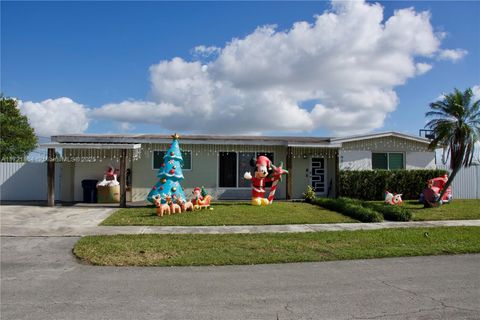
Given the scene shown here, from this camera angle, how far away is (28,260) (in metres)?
7.31

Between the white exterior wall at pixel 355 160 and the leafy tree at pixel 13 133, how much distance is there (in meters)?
22.1

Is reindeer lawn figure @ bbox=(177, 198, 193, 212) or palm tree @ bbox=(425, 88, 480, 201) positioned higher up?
palm tree @ bbox=(425, 88, 480, 201)

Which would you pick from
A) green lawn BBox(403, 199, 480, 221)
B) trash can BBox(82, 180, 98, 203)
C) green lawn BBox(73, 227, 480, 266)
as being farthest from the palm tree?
trash can BBox(82, 180, 98, 203)

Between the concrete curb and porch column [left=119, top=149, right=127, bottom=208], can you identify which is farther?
porch column [left=119, top=149, right=127, bottom=208]

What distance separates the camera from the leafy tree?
29781 millimetres

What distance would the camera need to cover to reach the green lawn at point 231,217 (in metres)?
11.2

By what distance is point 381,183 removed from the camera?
59.6ft

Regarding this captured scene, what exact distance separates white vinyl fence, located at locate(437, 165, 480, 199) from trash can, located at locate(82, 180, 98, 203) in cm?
1611

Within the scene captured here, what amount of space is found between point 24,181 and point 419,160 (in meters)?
18.1

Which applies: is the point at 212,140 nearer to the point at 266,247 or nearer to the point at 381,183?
the point at 381,183

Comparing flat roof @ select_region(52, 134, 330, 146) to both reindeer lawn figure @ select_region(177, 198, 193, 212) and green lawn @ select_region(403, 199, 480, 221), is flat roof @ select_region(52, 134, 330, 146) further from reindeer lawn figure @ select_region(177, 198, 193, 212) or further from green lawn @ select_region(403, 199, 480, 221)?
green lawn @ select_region(403, 199, 480, 221)

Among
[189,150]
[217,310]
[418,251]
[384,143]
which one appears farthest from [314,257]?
[384,143]

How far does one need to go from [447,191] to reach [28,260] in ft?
50.4

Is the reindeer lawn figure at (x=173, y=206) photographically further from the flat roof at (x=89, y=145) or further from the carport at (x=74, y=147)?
the flat roof at (x=89, y=145)
